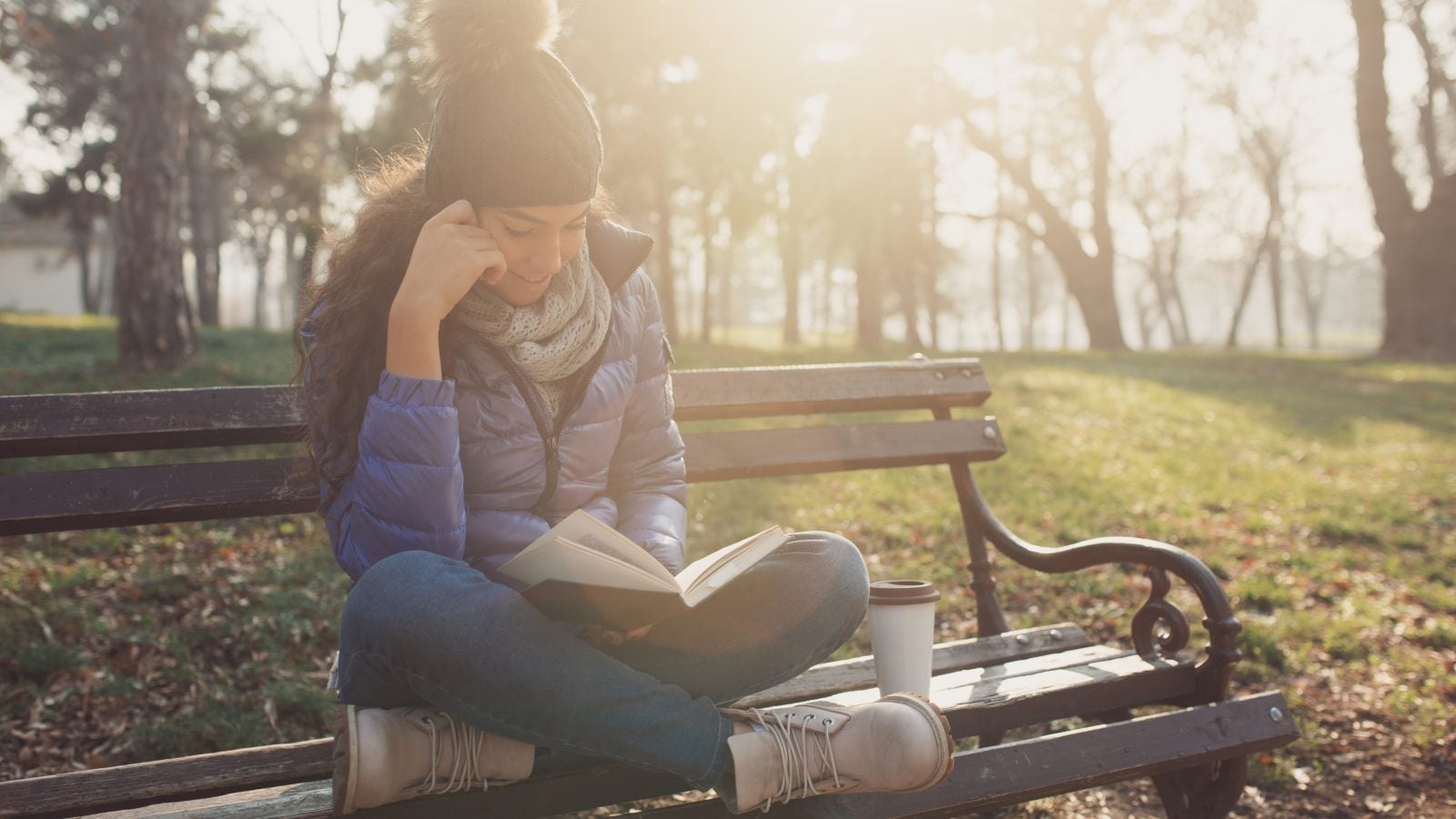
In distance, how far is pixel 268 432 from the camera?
2.58m

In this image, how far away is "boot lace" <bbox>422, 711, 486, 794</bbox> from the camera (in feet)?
6.07

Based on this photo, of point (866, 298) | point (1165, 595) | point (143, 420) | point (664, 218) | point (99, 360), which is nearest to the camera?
point (143, 420)

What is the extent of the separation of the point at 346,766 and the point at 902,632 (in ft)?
3.89

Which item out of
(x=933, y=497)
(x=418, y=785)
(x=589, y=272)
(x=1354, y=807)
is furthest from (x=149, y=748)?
(x=933, y=497)

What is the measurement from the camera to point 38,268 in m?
43.0

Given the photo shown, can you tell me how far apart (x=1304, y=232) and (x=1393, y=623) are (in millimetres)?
46043

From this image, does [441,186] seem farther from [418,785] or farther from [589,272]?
[418,785]

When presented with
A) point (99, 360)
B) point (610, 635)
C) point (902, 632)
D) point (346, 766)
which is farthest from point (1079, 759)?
point (99, 360)

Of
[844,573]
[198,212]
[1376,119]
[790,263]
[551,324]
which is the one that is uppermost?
[1376,119]

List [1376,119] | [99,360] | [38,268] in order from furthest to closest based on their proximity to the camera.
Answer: [38,268], [1376,119], [99,360]

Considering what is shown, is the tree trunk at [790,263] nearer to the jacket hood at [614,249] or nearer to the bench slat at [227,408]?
the bench slat at [227,408]

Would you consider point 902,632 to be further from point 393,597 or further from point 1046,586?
point 1046,586

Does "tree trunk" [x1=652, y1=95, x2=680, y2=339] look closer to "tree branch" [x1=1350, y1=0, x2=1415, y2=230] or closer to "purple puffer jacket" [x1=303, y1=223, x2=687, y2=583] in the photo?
"tree branch" [x1=1350, y1=0, x2=1415, y2=230]

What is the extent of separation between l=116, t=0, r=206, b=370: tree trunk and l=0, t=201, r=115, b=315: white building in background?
3727 centimetres
